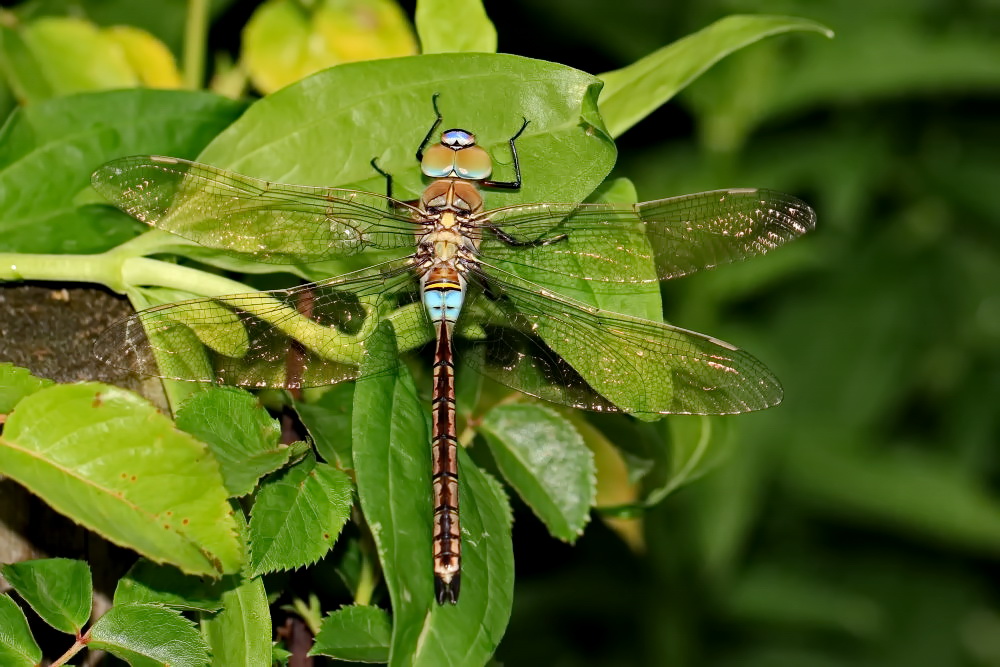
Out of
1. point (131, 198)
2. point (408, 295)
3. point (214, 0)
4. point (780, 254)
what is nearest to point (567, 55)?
point (780, 254)

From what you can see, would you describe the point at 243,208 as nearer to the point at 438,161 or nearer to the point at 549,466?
the point at 438,161

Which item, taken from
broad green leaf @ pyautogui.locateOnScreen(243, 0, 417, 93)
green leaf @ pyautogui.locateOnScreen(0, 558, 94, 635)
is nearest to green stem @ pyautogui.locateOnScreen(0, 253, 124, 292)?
green leaf @ pyautogui.locateOnScreen(0, 558, 94, 635)

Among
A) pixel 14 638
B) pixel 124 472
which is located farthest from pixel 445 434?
pixel 14 638

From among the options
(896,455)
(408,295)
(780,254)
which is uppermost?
(780,254)

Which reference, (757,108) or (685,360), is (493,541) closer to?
(685,360)

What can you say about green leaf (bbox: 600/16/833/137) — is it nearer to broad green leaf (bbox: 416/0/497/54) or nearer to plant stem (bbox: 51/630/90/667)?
broad green leaf (bbox: 416/0/497/54)

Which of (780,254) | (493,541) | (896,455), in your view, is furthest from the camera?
(896,455)

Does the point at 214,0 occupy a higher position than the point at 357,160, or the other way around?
the point at 214,0

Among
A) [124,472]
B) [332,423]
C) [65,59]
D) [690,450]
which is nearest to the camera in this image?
[124,472]
